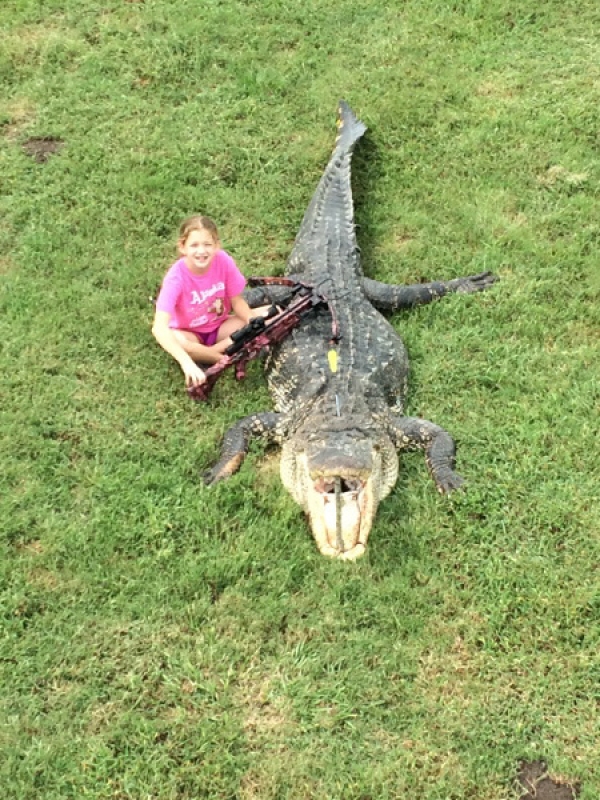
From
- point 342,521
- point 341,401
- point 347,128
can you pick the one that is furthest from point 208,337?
point 347,128

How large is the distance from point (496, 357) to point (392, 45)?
4.54 metres

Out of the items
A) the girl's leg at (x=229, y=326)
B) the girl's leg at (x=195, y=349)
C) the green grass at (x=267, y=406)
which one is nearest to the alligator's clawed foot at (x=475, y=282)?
the green grass at (x=267, y=406)

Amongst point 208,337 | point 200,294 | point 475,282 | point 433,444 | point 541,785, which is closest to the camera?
point 541,785

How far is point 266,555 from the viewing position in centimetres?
426

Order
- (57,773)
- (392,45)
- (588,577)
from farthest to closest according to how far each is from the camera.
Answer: (392,45), (588,577), (57,773)

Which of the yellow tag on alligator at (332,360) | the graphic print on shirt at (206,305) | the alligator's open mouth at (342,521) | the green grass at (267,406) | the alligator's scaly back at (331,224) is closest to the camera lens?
the green grass at (267,406)

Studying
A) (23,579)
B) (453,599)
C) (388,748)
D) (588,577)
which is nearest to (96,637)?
(23,579)

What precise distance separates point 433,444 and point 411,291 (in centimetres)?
154

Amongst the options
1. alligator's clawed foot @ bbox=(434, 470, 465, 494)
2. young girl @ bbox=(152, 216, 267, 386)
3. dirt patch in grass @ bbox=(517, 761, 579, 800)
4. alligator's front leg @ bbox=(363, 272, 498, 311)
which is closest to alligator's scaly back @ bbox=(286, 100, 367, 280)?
alligator's front leg @ bbox=(363, 272, 498, 311)

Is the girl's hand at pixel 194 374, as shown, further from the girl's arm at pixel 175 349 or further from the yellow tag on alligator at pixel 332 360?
the yellow tag on alligator at pixel 332 360

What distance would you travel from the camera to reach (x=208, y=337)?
554 cm

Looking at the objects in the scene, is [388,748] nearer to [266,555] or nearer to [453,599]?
[453,599]

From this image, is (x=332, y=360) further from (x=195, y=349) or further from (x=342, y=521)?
(x=342, y=521)

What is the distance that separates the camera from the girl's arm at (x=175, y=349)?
5.01 metres
